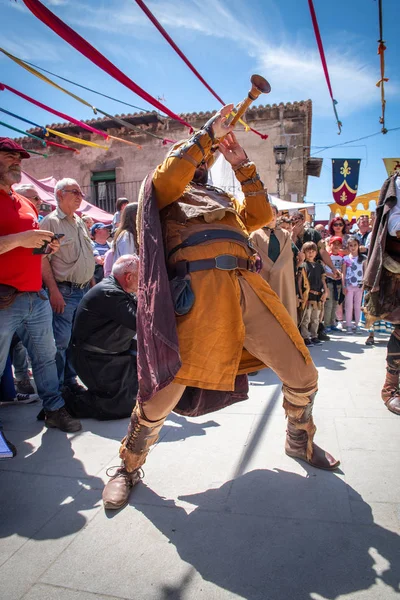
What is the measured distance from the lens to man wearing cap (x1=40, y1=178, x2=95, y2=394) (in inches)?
143

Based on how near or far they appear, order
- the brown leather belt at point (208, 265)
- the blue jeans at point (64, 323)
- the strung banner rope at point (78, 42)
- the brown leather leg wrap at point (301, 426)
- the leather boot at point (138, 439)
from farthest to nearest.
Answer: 1. the blue jeans at point (64, 323)
2. the strung banner rope at point (78, 42)
3. the brown leather leg wrap at point (301, 426)
4. the leather boot at point (138, 439)
5. the brown leather belt at point (208, 265)

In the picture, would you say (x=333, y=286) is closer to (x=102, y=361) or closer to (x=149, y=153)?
(x=102, y=361)

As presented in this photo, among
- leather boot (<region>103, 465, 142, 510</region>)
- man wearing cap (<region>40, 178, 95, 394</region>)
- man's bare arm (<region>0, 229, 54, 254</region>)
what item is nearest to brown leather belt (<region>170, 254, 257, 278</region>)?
man's bare arm (<region>0, 229, 54, 254</region>)

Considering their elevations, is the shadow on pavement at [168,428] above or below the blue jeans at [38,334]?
below

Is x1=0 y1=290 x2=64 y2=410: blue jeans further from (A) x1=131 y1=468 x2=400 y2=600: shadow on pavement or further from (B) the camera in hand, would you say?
(A) x1=131 y1=468 x2=400 y2=600: shadow on pavement

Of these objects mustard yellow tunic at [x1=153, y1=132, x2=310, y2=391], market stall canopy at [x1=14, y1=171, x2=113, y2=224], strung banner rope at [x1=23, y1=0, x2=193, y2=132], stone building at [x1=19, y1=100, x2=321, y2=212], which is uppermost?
stone building at [x1=19, y1=100, x2=321, y2=212]

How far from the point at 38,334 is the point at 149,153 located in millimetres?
15138

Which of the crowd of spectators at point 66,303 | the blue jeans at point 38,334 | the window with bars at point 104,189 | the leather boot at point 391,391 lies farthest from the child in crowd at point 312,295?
the window with bars at point 104,189

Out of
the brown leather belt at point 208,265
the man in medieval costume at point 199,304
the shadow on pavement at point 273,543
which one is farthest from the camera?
the brown leather belt at point 208,265

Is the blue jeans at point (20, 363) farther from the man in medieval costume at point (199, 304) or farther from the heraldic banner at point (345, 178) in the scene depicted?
the heraldic banner at point (345, 178)

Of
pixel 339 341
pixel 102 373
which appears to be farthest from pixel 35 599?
pixel 339 341

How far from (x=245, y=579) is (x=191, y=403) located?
2.98ft

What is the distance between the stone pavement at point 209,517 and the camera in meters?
1.57

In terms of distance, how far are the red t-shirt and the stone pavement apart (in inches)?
45.0
